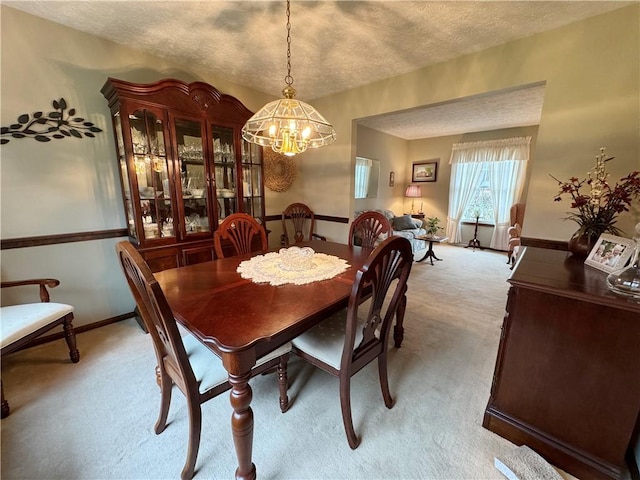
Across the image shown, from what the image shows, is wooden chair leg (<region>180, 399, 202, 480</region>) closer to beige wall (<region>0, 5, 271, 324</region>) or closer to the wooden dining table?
the wooden dining table

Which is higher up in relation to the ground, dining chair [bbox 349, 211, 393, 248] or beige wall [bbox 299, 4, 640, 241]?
beige wall [bbox 299, 4, 640, 241]

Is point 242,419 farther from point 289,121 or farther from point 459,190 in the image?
point 459,190

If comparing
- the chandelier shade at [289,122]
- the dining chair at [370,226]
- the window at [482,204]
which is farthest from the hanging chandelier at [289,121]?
the window at [482,204]

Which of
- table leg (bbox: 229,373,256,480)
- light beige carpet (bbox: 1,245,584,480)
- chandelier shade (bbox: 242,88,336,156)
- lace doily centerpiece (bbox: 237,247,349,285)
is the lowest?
light beige carpet (bbox: 1,245,584,480)

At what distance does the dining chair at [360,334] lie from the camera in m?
1.10

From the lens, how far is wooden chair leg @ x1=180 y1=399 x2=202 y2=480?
109 centimetres

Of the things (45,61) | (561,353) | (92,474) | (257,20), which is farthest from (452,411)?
(45,61)

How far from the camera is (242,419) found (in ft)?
3.34

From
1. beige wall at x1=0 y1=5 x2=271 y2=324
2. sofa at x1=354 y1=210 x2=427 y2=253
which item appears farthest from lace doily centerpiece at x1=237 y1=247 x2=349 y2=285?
sofa at x1=354 y1=210 x2=427 y2=253

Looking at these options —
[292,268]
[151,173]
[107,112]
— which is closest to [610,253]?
[292,268]

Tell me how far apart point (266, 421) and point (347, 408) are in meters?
0.50

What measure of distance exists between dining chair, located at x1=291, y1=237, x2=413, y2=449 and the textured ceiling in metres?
1.71

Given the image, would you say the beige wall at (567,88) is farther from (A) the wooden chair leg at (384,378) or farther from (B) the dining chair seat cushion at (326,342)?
(B) the dining chair seat cushion at (326,342)

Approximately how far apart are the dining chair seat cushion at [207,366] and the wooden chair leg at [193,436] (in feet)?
0.22
